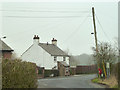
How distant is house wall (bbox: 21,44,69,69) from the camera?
4859 cm

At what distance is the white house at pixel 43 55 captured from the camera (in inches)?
1916

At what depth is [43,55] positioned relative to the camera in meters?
49.1

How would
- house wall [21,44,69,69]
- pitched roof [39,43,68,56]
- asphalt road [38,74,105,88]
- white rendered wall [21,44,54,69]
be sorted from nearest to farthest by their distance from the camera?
asphalt road [38,74,105,88]
house wall [21,44,69,69]
white rendered wall [21,44,54,69]
pitched roof [39,43,68,56]

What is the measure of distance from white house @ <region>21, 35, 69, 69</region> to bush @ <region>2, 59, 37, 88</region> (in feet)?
109

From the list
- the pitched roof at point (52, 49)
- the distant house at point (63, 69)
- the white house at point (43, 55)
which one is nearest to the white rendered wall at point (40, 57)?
the white house at point (43, 55)

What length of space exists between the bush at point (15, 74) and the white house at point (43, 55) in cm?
3328

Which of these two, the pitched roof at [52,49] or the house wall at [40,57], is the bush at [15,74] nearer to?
the house wall at [40,57]

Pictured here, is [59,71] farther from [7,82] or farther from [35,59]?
[7,82]

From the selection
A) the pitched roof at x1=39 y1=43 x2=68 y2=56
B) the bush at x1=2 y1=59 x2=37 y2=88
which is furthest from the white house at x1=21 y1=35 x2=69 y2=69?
the bush at x1=2 y1=59 x2=37 y2=88

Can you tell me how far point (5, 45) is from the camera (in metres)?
36.5

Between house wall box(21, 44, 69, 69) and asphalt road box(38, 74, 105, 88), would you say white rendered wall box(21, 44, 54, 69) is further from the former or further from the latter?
asphalt road box(38, 74, 105, 88)

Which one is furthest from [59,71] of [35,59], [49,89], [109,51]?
[49,89]

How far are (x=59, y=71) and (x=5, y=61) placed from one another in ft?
113

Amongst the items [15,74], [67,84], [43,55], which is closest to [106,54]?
[67,84]
